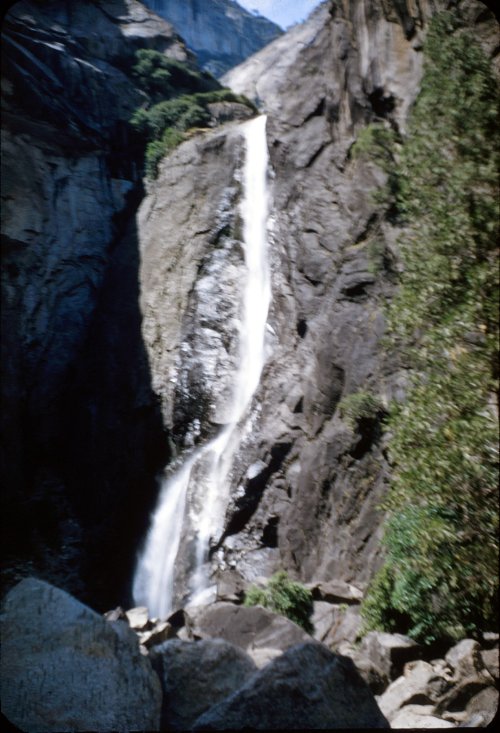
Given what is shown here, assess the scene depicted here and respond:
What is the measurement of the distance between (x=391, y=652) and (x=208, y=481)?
766cm

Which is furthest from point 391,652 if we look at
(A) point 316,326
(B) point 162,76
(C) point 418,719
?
(B) point 162,76

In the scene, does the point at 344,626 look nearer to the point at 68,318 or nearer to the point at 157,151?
the point at 68,318

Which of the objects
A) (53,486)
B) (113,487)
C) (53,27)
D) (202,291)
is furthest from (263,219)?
(53,27)

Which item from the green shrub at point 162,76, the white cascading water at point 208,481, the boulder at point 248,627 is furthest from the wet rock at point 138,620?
the green shrub at point 162,76

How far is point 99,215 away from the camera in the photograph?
21609 mm

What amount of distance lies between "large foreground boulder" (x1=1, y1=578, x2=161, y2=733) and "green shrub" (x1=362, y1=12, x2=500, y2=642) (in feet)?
12.8

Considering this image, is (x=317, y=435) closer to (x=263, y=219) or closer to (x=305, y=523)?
(x=305, y=523)

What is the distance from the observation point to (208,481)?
13.8 meters

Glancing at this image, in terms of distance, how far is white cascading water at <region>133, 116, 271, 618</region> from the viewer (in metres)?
13.0

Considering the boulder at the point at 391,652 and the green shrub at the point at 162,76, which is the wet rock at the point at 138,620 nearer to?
the boulder at the point at 391,652

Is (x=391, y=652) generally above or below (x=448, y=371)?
below

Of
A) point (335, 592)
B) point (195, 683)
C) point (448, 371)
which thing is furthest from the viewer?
point (335, 592)

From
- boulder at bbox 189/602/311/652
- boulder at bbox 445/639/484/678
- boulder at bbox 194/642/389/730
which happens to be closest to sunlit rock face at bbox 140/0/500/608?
boulder at bbox 189/602/311/652

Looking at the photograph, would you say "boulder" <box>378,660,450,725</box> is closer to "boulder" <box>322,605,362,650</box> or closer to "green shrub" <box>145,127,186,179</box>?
"boulder" <box>322,605,362,650</box>
